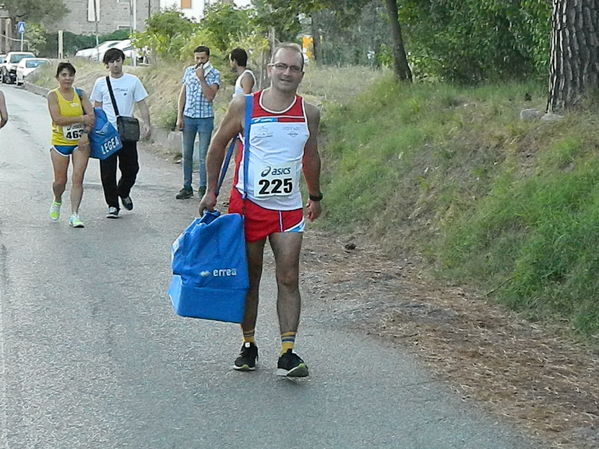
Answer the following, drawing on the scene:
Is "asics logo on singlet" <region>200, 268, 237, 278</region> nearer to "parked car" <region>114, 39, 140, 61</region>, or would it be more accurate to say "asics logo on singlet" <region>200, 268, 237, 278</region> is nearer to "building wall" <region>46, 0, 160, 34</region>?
"parked car" <region>114, 39, 140, 61</region>

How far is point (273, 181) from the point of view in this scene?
649 centimetres

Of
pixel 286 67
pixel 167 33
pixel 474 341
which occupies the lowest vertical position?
pixel 474 341

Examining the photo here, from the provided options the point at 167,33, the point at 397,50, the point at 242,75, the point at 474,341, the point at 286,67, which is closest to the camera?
the point at 286,67

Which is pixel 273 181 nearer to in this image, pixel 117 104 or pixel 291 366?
pixel 291 366

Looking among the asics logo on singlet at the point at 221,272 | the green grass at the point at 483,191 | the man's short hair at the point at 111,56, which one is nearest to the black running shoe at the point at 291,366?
the asics logo on singlet at the point at 221,272

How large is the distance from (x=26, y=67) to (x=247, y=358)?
46968 millimetres

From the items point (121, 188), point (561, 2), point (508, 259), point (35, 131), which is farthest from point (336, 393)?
point (35, 131)

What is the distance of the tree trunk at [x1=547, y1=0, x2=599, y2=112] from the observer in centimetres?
1070

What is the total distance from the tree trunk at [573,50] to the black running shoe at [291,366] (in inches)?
211

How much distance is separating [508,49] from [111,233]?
557 centimetres

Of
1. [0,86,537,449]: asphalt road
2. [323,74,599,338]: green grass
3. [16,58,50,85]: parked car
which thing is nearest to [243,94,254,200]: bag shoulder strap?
[0,86,537,449]: asphalt road

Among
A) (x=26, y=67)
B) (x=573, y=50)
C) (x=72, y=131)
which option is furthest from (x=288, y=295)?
(x=26, y=67)

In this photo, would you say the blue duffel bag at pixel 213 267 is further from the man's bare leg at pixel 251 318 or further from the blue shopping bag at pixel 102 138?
the blue shopping bag at pixel 102 138

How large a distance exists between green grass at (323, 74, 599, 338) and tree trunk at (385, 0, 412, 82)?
0.91 m
